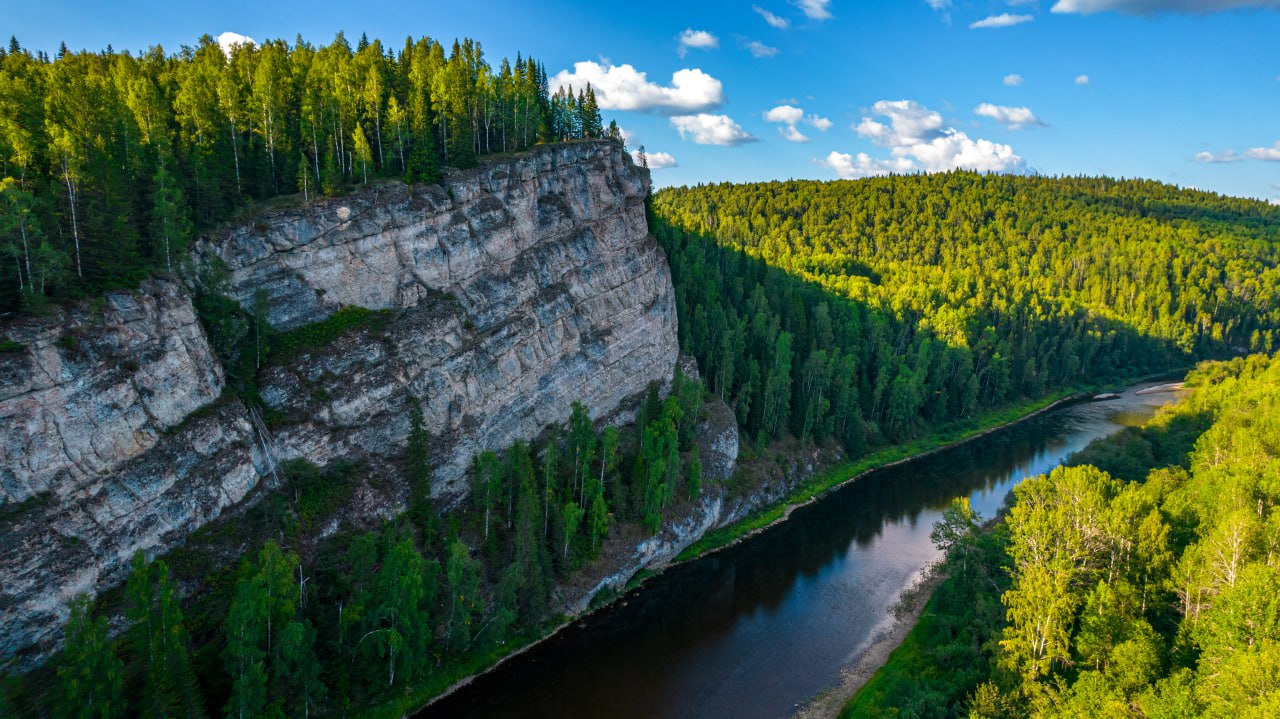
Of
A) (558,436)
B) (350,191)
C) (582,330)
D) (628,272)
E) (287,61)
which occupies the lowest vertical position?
(558,436)

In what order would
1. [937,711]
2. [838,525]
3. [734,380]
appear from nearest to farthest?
1. [937,711]
2. [838,525]
3. [734,380]

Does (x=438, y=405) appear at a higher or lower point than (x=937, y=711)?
higher

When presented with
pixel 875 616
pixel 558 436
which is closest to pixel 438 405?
pixel 558 436

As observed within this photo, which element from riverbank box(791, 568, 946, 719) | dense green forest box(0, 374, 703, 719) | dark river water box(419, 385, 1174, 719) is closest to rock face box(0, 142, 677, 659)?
dense green forest box(0, 374, 703, 719)

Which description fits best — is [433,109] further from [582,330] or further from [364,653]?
[364,653]

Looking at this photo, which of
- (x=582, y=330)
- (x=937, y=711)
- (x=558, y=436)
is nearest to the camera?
(x=937, y=711)

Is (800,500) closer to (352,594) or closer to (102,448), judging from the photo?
(352,594)

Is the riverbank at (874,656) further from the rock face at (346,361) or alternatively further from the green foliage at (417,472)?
the rock face at (346,361)
